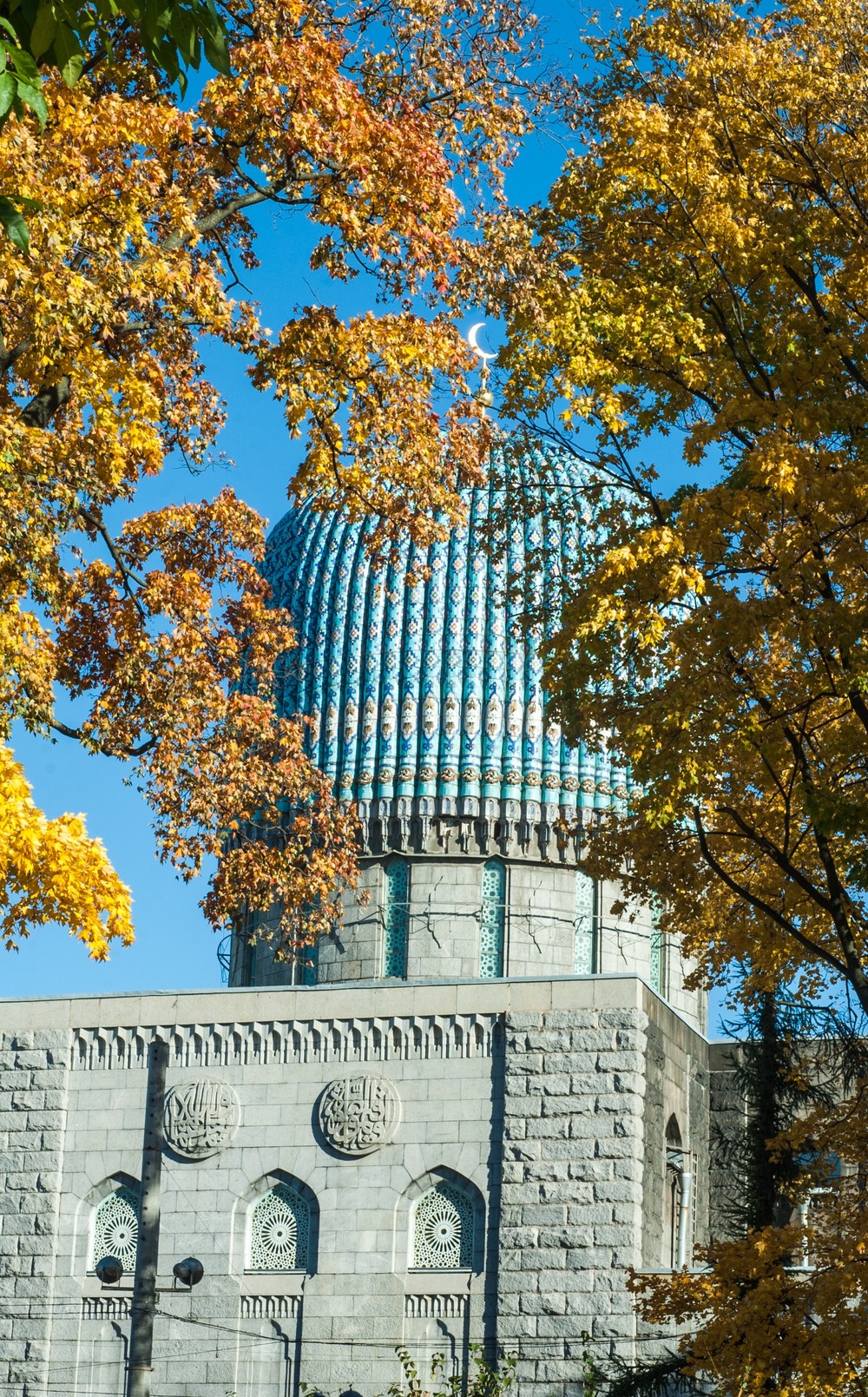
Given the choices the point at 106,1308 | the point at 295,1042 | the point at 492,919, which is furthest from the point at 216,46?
the point at 492,919

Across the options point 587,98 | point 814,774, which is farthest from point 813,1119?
point 587,98

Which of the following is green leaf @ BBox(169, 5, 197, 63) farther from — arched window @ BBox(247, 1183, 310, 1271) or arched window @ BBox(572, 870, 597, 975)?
arched window @ BBox(572, 870, 597, 975)

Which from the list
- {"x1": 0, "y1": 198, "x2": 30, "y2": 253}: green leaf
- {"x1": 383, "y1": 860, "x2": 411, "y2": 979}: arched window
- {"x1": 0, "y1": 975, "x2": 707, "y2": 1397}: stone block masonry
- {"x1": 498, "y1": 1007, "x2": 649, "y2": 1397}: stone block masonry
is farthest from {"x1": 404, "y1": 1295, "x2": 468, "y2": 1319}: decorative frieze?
{"x1": 0, "y1": 198, "x2": 30, "y2": 253}: green leaf

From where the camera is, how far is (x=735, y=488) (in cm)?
1285

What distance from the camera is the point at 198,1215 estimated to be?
22484 mm

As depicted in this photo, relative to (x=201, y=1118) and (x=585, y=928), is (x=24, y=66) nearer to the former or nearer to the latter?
(x=201, y=1118)

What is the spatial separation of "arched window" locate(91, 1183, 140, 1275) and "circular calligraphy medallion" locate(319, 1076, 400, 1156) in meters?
2.67

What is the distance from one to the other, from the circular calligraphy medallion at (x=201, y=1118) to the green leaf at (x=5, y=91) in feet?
57.6

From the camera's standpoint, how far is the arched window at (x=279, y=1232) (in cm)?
2216

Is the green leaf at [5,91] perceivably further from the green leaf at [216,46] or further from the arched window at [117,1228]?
the arched window at [117,1228]

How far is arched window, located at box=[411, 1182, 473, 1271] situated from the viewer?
2150cm

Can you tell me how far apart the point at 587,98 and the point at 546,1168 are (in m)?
11.8

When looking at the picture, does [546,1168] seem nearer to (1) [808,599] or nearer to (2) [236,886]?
(2) [236,886]

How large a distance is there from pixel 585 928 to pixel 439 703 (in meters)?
3.86
